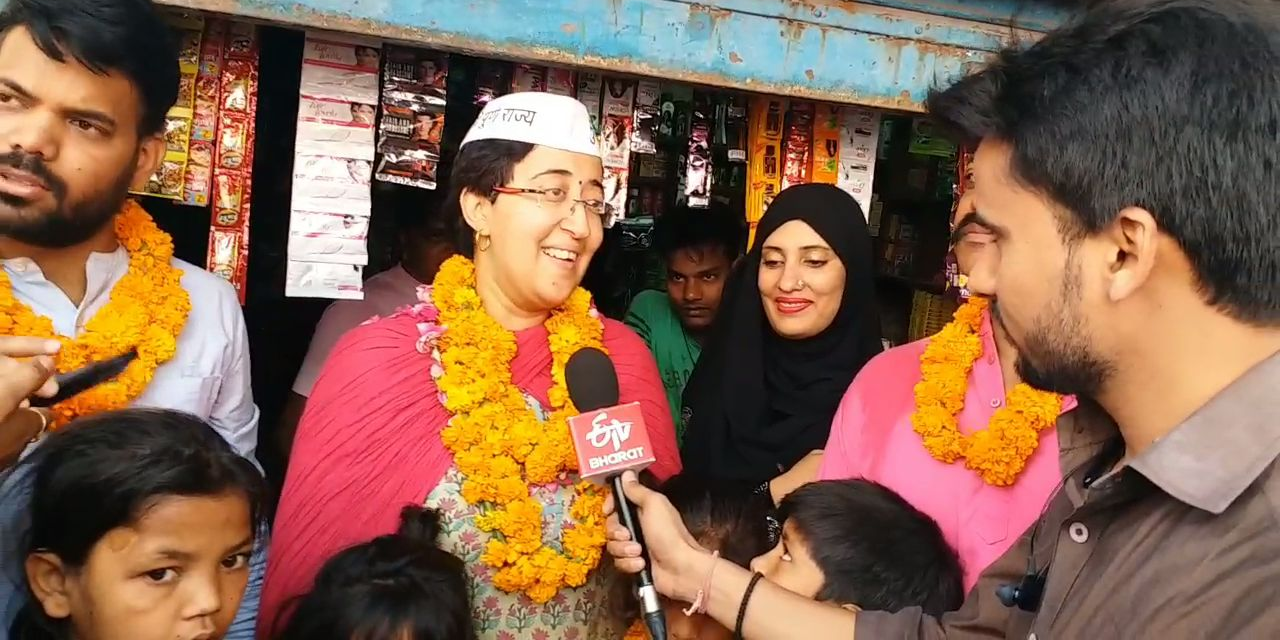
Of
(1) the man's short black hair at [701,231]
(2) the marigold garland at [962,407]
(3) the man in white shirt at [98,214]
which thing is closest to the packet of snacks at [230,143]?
(3) the man in white shirt at [98,214]

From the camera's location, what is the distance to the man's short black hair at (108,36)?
1707 millimetres

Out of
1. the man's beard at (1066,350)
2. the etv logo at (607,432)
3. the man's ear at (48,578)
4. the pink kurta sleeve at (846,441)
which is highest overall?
the man's beard at (1066,350)

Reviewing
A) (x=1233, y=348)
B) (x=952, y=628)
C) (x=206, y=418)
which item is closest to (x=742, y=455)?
(x=952, y=628)

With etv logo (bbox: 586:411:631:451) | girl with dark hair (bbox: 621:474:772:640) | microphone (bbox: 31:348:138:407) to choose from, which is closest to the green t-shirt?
girl with dark hair (bbox: 621:474:772:640)

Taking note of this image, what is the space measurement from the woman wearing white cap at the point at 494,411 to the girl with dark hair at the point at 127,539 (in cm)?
39

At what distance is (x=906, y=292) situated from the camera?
4.55 metres

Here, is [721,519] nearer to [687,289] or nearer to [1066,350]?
[1066,350]

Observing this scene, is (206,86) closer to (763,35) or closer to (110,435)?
(110,435)

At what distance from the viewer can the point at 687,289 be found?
11.4 ft

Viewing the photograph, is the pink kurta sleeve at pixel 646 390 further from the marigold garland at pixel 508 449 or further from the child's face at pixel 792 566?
the child's face at pixel 792 566

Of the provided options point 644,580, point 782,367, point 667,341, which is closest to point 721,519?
point 644,580

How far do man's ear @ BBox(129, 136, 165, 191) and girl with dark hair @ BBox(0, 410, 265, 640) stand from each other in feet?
2.08

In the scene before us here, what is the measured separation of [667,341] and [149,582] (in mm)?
2164

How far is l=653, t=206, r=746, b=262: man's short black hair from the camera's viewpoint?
3516 mm
